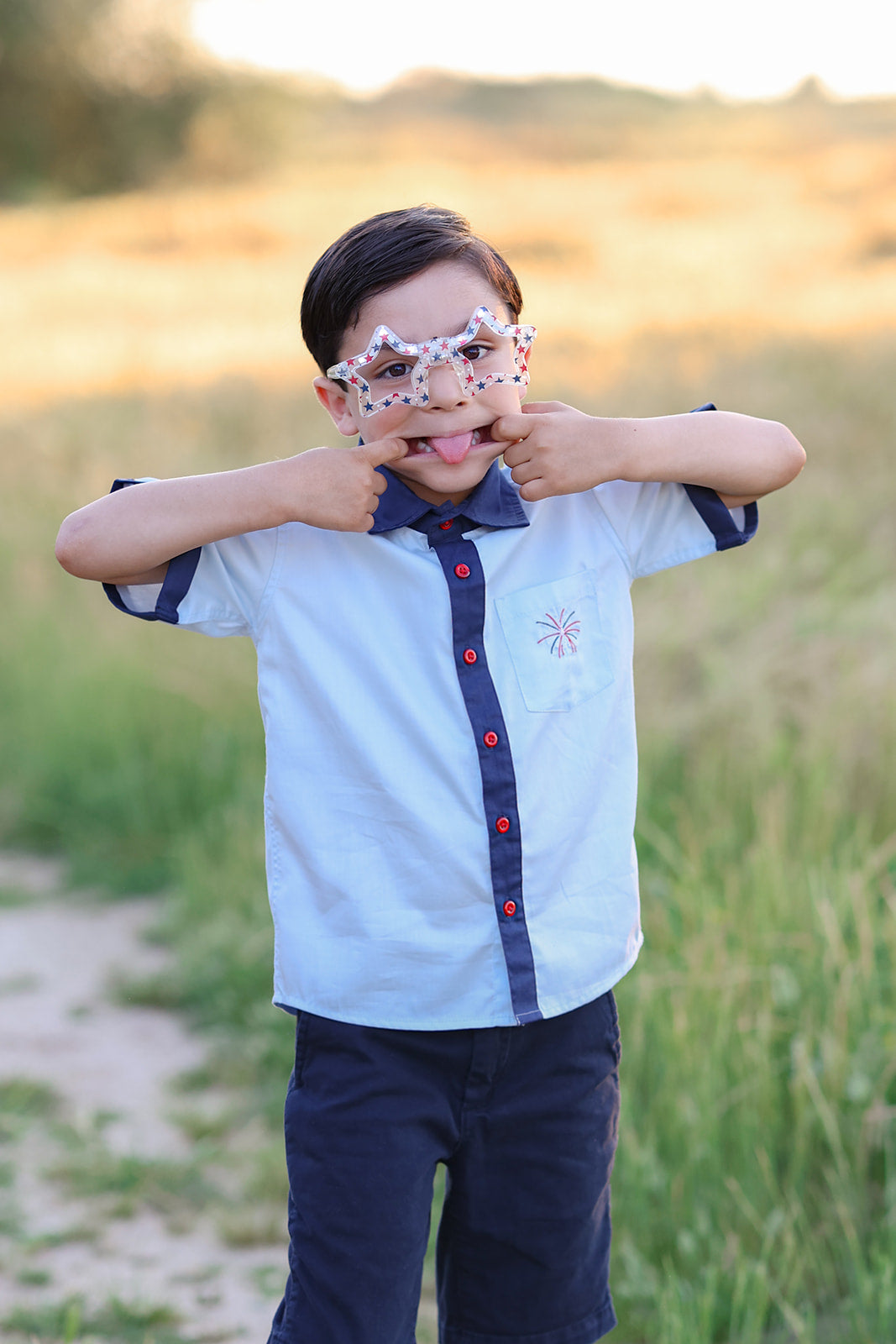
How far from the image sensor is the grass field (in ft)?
7.12

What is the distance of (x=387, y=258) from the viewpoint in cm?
150

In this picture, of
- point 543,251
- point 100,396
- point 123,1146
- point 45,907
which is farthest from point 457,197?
point 123,1146

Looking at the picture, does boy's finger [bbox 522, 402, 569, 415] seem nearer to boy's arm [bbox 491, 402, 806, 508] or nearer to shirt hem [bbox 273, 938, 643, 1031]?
boy's arm [bbox 491, 402, 806, 508]

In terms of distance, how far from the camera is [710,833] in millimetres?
2982

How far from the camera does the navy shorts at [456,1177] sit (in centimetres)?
149

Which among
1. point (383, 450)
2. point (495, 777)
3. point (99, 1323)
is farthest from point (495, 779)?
point (99, 1323)

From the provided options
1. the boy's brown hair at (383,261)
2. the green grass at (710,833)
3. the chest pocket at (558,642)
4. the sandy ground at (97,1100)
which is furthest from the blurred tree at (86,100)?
the chest pocket at (558,642)

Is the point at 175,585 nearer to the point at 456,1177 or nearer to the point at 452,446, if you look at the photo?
the point at 452,446

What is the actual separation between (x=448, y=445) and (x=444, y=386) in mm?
69

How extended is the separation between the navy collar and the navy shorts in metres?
0.57

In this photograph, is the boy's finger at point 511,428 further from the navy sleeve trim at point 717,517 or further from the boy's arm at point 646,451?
the navy sleeve trim at point 717,517

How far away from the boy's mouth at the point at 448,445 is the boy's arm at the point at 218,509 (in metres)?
0.05

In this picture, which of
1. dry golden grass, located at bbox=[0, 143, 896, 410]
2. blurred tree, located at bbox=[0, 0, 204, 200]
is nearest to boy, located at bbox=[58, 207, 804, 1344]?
dry golden grass, located at bbox=[0, 143, 896, 410]

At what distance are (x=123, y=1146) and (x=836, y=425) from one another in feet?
12.4
